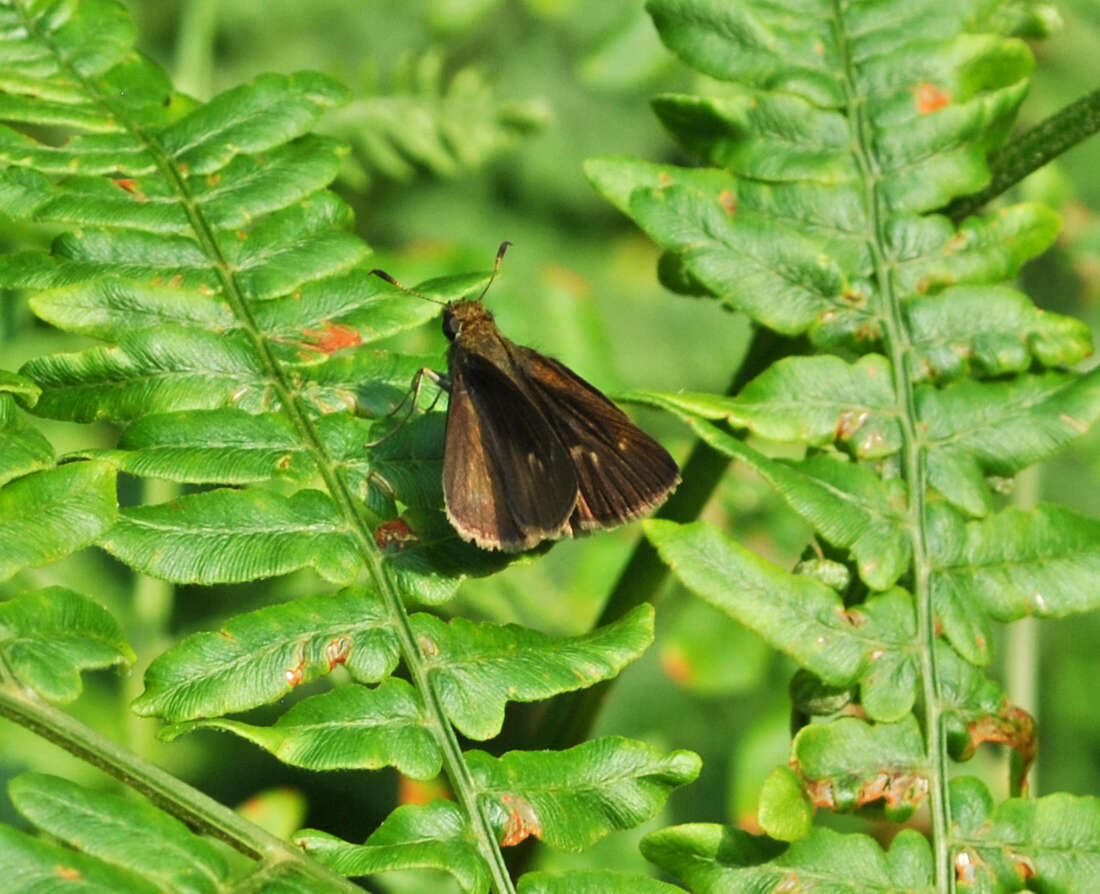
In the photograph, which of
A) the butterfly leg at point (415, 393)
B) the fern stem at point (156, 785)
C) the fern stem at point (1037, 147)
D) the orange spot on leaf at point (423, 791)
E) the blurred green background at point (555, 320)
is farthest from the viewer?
the blurred green background at point (555, 320)

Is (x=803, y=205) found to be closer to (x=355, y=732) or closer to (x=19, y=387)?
(x=355, y=732)

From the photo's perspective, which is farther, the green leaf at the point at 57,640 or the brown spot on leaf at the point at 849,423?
the brown spot on leaf at the point at 849,423

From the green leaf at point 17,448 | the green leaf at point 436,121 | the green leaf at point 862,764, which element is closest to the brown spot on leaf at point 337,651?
the green leaf at point 17,448

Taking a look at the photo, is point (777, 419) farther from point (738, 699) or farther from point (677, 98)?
point (738, 699)

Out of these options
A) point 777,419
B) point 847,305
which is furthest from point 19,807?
point 847,305

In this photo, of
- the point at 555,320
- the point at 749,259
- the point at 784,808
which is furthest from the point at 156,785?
the point at 555,320

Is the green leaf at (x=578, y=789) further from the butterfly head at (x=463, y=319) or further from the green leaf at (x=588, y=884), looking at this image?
the butterfly head at (x=463, y=319)

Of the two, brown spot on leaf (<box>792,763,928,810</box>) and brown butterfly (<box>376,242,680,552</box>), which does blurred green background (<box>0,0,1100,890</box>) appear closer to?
brown butterfly (<box>376,242,680,552</box>)

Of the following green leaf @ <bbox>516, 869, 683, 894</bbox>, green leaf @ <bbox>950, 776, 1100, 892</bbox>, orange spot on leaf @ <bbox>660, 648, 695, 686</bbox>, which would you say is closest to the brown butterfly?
green leaf @ <bbox>516, 869, 683, 894</bbox>
